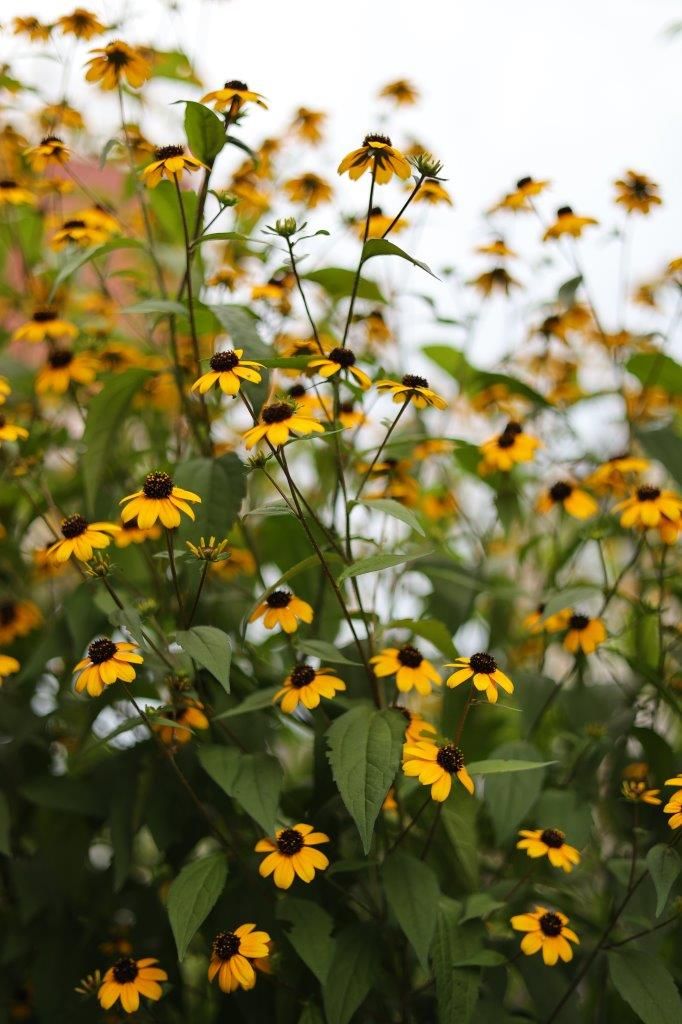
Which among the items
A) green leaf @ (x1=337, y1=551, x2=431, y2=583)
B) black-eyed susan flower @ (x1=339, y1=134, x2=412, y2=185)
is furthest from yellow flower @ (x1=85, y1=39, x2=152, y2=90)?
green leaf @ (x1=337, y1=551, x2=431, y2=583)

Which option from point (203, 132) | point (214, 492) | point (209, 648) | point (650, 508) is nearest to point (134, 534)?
point (214, 492)

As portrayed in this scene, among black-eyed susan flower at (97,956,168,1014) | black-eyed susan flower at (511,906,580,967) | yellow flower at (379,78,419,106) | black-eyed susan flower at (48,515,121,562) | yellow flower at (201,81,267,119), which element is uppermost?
yellow flower at (379,78,419,106)

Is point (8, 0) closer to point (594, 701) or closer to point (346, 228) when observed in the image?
point (346, 228)

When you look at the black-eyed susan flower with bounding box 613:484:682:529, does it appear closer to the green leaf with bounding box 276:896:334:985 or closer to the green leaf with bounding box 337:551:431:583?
the green leaf with bounding box 337:551:431:583

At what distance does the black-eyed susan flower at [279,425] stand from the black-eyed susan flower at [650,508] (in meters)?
0.29

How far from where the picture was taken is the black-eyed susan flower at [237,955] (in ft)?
1.94

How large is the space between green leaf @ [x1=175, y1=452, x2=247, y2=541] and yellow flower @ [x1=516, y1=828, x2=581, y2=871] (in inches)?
12.5

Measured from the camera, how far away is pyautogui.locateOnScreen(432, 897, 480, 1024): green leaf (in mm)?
618

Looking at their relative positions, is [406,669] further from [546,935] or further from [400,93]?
[400,93]

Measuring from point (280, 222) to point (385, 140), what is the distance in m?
0.10

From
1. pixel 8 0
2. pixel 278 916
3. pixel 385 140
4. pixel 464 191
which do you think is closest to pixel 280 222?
pixel 385 140

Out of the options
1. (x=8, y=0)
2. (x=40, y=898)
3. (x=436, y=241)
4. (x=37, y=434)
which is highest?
(x=8, y=0)

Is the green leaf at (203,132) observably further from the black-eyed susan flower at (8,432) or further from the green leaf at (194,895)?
the green leaf at (194,895)

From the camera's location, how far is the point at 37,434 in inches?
36.1
